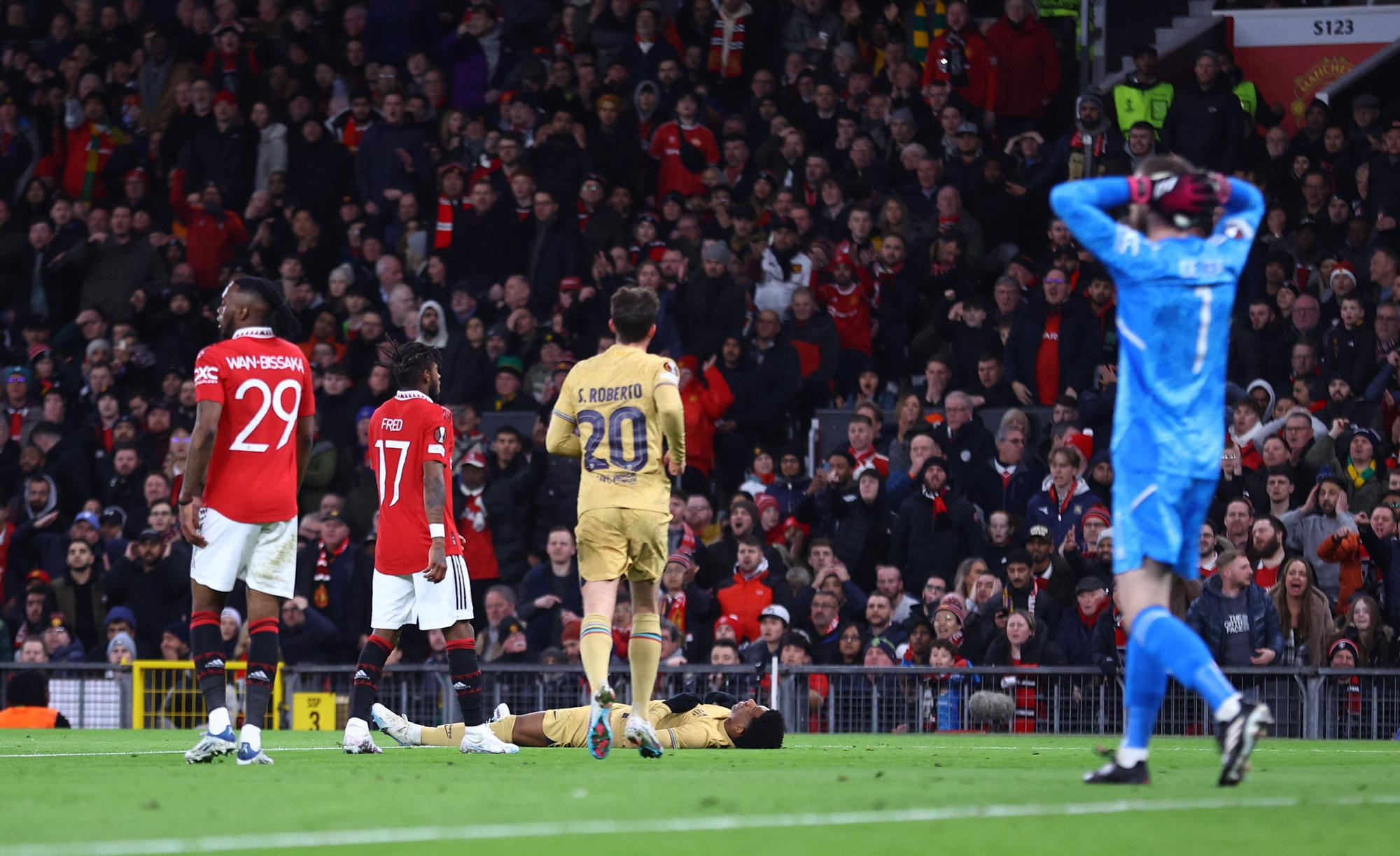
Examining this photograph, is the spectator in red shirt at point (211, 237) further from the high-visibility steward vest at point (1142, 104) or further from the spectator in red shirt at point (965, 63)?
the high-visibility steward vest at point (1142, 104)

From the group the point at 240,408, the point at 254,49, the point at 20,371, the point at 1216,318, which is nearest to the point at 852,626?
the point at 240,408

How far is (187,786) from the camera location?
26.3 ft

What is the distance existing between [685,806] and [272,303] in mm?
4307

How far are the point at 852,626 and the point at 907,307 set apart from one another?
4.43 meters

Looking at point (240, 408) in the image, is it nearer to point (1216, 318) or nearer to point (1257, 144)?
point (1216, 318)

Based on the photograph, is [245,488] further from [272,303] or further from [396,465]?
[396,465]

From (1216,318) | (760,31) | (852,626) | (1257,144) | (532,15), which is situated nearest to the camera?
(1216,318)

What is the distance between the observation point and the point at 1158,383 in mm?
7688

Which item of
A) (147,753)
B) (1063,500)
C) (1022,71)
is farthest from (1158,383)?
(1022,71)

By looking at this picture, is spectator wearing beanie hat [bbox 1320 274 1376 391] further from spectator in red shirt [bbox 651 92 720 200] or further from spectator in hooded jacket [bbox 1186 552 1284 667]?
spectator in red shirt [bbox 651 92 720 200]

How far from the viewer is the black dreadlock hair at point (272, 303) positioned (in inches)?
400

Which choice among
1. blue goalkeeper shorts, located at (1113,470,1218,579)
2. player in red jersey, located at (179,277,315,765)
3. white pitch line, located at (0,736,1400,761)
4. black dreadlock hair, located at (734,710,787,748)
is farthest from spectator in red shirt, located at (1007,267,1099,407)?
blue goalkeeper shorts, located at (1113,470,1218,579)

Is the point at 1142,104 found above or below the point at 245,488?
above

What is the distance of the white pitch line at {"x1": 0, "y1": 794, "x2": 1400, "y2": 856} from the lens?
5664mm
